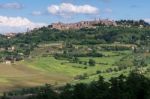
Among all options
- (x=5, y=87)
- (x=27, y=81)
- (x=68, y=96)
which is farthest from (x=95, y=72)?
(x=68, y=96)

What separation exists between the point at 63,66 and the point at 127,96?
482ft

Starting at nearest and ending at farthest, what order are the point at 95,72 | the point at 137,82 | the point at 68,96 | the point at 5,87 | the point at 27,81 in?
the point at 137,82 → the point at 68,96 → the point at 5,87 → the point at 27,81 → the point at 95,72

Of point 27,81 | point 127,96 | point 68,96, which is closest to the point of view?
point 127,96

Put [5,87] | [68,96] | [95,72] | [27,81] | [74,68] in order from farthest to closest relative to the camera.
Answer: [74,68] → [95,72] → [27,81] → [5,87] → [68,96]

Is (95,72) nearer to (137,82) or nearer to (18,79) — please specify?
(18,79)

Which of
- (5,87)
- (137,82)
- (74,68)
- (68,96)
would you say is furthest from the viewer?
(74,68)

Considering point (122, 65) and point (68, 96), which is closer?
point (68, 96)

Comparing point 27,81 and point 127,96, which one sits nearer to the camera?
point 127,96

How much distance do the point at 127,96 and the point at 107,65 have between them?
14588 centimetres

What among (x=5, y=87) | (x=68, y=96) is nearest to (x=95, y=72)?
(x=5, y=87)

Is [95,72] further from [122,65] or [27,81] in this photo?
[27,81]

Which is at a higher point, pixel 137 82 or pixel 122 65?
pixel 137 82

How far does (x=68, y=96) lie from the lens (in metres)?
58.5

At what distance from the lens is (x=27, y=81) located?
17062 centimetres
